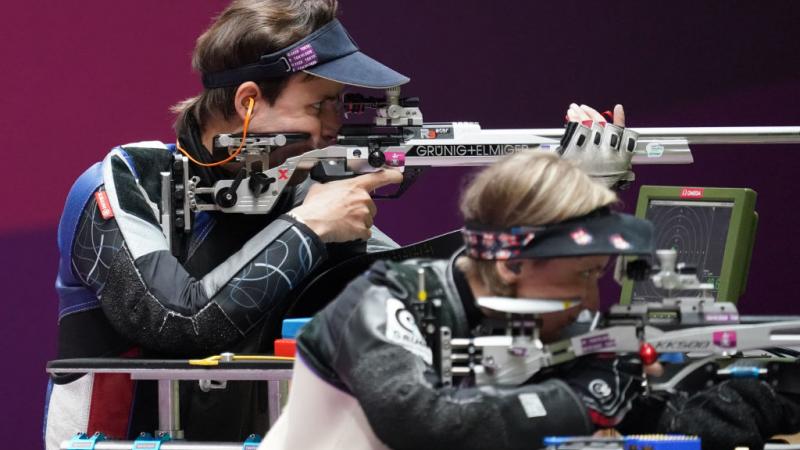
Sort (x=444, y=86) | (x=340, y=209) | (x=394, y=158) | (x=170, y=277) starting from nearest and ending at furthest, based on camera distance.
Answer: (x=170, y=277) < (x=340, y=209) < (x=394, y=158) < (x=444, y=86)

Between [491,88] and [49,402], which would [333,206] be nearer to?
[49,402]

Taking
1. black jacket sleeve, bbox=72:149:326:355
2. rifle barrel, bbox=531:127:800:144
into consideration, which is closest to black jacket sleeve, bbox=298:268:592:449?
black jacket sleeve, bbox=72:149:326:355

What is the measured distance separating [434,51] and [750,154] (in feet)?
2.93

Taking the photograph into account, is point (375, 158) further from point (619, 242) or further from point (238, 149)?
point (619, 242)

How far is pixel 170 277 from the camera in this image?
2570 millimetres

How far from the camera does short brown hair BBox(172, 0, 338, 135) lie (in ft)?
9.03

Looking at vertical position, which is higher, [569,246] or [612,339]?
[569,246]

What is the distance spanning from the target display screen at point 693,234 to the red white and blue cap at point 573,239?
2.80 feet

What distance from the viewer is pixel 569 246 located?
1.80 meters

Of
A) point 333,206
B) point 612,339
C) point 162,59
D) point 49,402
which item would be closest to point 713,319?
point 612,339

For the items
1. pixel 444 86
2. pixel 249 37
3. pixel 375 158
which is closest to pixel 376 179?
pixel 375 158

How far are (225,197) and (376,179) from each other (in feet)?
1.04

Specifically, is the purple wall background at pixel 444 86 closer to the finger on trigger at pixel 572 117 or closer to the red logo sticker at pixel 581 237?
the finger on trigger at pixel 572 117

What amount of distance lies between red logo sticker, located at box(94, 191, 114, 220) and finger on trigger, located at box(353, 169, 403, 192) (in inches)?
19.7
